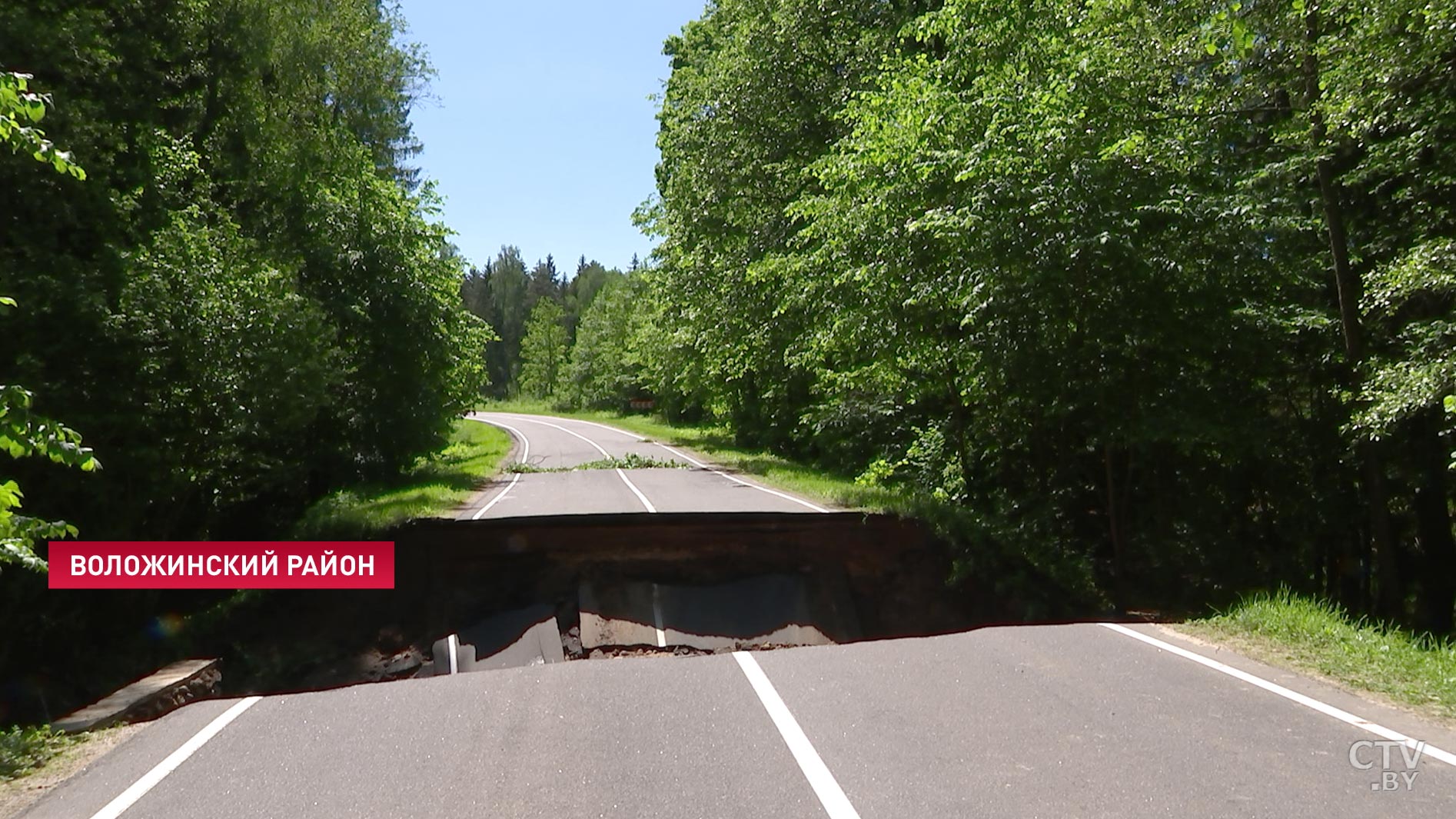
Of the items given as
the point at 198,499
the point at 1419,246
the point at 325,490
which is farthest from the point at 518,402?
the point at 1419,246

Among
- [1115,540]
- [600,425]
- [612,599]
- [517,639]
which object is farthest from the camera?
[600,425]

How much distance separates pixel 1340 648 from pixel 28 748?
9072 mm

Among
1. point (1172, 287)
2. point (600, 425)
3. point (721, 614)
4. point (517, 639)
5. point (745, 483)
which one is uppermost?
point (1172, 287)

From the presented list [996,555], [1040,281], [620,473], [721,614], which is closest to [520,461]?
[620,473]

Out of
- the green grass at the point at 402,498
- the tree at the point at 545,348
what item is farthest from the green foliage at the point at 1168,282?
the tree at the point at 545,348

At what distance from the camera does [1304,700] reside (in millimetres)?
6316

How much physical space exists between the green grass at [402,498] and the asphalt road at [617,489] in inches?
26.6

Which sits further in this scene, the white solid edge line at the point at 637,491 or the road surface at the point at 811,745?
the white solid edge line at the point at 637,491

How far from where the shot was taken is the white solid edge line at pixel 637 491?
16.9 m

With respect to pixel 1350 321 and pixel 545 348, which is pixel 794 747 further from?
pixel 545 348

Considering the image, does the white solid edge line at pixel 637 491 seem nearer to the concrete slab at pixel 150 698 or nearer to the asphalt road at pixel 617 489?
the asphalt road at pixel 617 489

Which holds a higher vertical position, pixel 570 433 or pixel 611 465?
pixel 570 433

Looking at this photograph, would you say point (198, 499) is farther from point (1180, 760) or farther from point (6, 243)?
point (1180, 760)

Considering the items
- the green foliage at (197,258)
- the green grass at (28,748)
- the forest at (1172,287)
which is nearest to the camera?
the green grass at (28,748)
